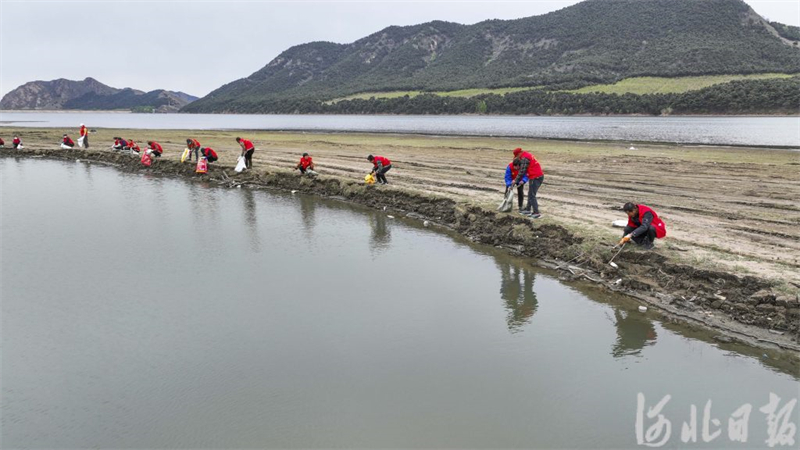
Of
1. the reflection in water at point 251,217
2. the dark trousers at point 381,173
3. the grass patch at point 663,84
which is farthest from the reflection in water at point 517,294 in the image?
the grass patch at point 663,84

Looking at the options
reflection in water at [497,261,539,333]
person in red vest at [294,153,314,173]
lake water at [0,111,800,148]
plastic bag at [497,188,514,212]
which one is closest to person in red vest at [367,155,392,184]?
person in red vest at [294,153,314,173]

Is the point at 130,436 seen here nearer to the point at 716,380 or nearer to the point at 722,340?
the point at 716,380

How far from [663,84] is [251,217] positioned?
128320 millimetres

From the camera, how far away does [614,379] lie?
7.76 m

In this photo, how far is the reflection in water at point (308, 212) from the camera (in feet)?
55.9

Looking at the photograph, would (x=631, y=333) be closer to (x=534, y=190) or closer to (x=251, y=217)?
(x=534, y=190)

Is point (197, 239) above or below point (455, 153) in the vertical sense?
below

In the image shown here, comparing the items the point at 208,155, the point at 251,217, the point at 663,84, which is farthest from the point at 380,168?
the point at 663,84

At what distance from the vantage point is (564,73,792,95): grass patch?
11069cm

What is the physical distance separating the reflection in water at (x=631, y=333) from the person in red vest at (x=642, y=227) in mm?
2319

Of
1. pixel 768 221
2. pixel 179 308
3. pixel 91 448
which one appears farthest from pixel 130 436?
pixel 768 221

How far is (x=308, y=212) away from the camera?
19.8 meters

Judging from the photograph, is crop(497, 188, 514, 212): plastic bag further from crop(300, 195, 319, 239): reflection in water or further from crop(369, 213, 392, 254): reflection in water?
crop(300, 195, 319, 239): reflection in water

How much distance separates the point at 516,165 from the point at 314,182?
11.2 m
